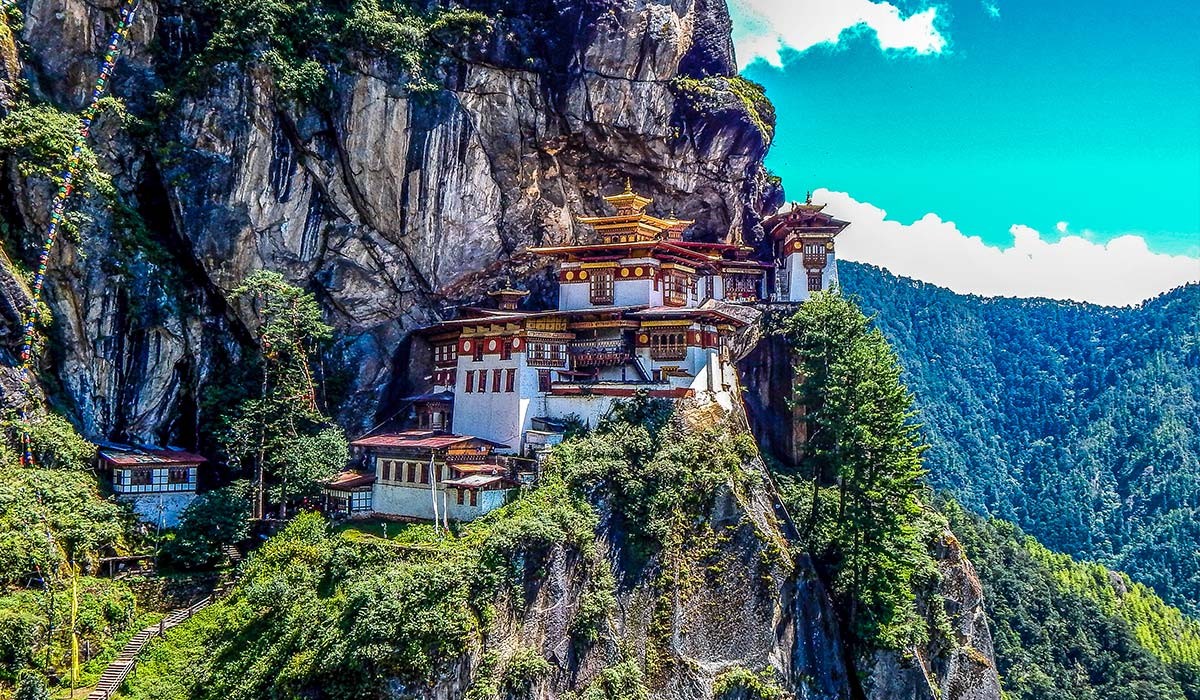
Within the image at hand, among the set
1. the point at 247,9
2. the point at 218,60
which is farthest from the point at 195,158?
the point at 247,9

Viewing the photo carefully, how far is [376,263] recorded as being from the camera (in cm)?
4609

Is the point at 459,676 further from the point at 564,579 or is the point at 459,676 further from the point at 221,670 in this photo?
the point at 221,670

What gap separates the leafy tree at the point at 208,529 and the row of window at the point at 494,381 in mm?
11494

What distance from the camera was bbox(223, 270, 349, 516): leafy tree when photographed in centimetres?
4009

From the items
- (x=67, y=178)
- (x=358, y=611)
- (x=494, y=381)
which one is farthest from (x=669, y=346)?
(x=67, y=178)

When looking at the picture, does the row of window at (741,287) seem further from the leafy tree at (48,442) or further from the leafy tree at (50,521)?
the leafy tree at (48,442)

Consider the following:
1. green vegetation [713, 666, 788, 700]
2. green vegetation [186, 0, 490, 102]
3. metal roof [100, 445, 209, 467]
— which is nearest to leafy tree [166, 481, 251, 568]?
metal roof [100, 445, 209, 467]

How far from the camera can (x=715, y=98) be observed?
5412 centimetres

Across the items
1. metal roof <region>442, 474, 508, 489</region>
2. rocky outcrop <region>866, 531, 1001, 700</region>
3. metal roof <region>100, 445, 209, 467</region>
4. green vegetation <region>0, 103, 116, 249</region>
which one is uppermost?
green vegetation <region>0, 103, 116, 249</region>

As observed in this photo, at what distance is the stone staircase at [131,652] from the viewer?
1203 inches

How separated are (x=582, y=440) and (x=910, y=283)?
149 m

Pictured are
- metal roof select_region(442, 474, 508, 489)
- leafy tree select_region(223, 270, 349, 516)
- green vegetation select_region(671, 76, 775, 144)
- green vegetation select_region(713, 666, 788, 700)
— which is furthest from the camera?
green vegetation select_region(671, 76, 775, 144)

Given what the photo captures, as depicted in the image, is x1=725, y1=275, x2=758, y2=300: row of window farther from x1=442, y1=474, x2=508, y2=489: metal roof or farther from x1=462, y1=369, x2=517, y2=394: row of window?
x1=442, y1=474, x2=508, y2=489: metal roof

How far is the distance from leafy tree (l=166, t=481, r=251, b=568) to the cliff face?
6.58 metres
